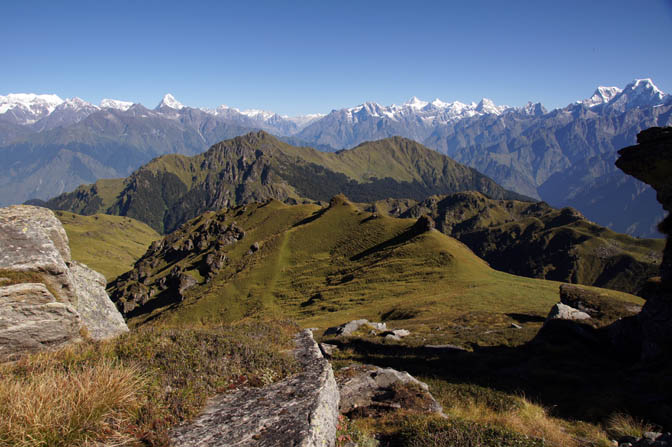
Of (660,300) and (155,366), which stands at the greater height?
(155,366)

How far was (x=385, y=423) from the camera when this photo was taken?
1055 cm

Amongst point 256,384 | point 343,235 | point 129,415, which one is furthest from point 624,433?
point 343,235

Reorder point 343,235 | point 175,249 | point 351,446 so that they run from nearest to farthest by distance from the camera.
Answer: point 351,446 → point 343,235 → point 175,249

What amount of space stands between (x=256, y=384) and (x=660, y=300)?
933 inches

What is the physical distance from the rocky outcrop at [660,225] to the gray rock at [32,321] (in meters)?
27.1

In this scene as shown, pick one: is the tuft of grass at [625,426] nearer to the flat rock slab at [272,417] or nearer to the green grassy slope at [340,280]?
the flat rock slab at [272,417]

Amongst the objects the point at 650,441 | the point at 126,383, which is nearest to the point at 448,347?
the point at 650,441

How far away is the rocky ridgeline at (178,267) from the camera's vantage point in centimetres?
11531

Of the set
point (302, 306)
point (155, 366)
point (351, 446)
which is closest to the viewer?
point (351, 446)

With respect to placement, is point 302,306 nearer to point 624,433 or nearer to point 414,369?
point 414,369

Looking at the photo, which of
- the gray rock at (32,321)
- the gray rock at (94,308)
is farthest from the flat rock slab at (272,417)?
the gray rock at (94,308)

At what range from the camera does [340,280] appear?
84.8 meters

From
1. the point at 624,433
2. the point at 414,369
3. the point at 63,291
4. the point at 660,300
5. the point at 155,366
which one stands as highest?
the point at 63,291

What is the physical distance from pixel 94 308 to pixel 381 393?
43.6 ft
